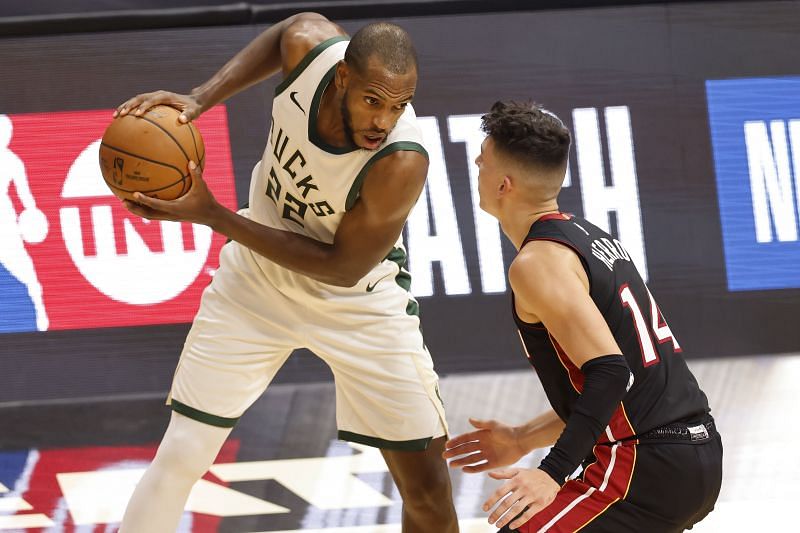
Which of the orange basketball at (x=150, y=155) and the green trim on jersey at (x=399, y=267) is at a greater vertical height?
the orange basketball at (x=150, y=155)

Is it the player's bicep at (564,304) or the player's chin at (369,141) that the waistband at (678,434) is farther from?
the player's chin at (369,141)

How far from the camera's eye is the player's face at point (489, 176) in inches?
110

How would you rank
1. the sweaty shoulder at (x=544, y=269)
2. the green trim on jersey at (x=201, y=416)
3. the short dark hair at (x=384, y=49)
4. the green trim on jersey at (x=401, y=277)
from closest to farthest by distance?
the sweaty shoulder at (x=544, y=269), the short dark hair at (x=384, y=49), the green trim on jersey at (x=201, y=416), the green trim on jersey at (x=401, y=277)

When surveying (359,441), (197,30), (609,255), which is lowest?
(359,441)

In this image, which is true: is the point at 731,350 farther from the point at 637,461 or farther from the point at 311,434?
the point at 637,461

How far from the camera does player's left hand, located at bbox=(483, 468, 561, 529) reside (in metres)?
2.32

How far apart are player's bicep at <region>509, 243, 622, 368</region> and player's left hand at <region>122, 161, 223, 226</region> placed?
3.21ft

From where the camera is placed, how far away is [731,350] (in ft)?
18.5

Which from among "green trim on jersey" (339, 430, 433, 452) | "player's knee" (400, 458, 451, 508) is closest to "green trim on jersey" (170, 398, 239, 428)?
"green trim on jersey" (339, 430, 433, 452)

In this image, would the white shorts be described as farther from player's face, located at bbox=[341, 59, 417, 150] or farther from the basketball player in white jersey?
player's face, located at bbox=[341, 59, 417, 150]

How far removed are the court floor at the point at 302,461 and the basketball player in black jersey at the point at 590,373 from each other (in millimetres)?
1380

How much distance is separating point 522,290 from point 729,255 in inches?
138

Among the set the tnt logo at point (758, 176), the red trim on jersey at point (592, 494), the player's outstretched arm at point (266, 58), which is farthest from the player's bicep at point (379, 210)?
the tnt logo at point (758, 176)

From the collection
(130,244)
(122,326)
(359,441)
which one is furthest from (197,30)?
(359,441)
